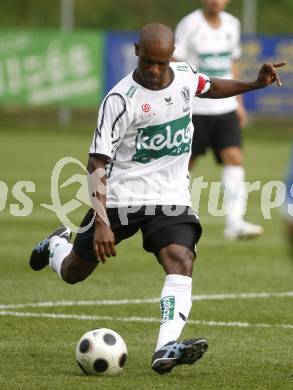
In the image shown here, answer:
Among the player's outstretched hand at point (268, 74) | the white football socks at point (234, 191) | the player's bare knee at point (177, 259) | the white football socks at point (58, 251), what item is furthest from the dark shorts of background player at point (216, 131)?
the player's bare knee at point (177, 259)

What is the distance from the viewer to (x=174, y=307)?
672cm

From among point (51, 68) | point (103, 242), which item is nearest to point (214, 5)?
point (103, 242)

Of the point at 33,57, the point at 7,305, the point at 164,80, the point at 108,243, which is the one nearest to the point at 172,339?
the point at 108,243

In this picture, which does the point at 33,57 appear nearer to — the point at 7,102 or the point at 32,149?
the point at 7,102

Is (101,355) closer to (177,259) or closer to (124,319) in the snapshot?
(177,259)

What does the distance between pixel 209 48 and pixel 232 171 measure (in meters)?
1.36

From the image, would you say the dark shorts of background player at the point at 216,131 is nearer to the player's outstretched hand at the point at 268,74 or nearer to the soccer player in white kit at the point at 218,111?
the soccer player in white kit at the point at 218,111

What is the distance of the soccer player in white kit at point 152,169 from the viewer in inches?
267

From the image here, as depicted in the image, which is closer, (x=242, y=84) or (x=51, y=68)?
(x=242, y=84)

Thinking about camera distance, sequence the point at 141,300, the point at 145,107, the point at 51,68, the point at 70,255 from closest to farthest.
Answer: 1. the point at 145,107
2. the point at 70,255
3. the point at 141,300
4. the point at 51,68

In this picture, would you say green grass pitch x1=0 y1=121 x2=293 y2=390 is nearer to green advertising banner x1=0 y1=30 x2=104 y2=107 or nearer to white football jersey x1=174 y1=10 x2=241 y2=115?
white football jersey x1=174 y1=10 x2=241 y2=115

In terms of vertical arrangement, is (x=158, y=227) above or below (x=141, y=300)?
above

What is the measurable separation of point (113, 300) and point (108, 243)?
2.55m

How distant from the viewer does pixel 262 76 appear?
7453 mm
